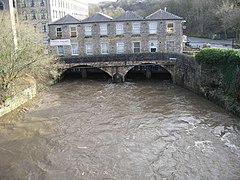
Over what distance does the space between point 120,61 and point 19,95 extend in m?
12.1

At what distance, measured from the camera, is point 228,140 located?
17391 millimetres

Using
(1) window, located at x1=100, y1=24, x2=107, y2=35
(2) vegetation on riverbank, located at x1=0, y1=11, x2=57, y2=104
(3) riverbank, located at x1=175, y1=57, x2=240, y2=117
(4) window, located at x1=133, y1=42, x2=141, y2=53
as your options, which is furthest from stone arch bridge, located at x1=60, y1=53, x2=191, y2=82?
(2) vegetation on riverbank, located at x1=0, y1=11, x2=57, y2=104

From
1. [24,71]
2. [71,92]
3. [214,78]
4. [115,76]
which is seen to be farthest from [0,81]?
[214,78]

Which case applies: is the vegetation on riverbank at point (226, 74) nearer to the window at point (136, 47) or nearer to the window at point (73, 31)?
the window at point (136, 47)

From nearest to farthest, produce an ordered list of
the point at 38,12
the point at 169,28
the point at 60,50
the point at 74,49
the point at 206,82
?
the point at 206,82 → the point at 169,28 → the point at 74,49 → the point at 60,50 → the point at 38,12

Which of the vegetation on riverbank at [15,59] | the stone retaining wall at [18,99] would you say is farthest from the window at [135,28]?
the stone retaining wall at [18,99]

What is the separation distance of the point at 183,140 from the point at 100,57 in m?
17.7

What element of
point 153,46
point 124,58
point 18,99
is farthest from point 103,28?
point 18,99

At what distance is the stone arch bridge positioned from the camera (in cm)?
3256

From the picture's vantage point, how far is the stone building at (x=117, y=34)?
34781 mm

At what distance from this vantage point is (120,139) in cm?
1809

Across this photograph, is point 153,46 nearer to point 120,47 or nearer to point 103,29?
point 120,47

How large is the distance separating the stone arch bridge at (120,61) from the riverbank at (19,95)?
555cm

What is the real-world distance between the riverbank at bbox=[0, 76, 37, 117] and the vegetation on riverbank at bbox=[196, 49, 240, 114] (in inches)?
616
